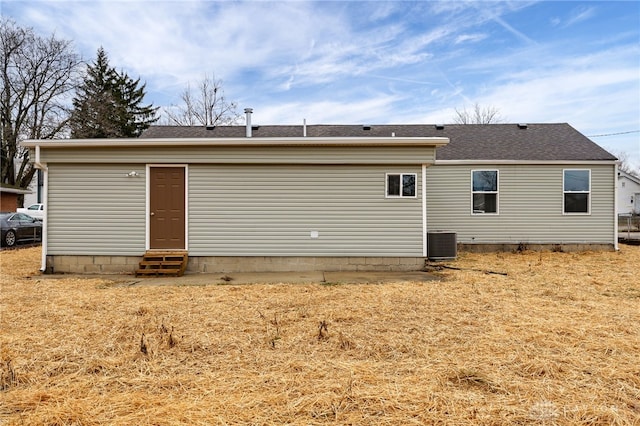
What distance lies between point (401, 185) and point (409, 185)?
17cm

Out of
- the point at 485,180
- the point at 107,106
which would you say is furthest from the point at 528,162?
the point at 107,106

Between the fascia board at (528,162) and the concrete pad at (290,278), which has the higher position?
the fascia board at (528,162)

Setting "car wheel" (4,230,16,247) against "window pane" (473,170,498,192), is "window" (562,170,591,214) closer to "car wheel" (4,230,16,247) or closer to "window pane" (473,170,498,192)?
"window pane" (473,170,498,192)

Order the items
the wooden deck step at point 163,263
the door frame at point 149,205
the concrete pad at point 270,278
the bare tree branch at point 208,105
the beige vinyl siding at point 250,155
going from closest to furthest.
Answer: the concrete pad at point 270,278 < the wooden deck step at point 163,263 < the beige vinyl siding at point 250,155 < the door frame at point 149,205 < the bare tree branch at point 208,105

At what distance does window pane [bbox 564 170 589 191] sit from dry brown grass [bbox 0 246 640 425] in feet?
20.3

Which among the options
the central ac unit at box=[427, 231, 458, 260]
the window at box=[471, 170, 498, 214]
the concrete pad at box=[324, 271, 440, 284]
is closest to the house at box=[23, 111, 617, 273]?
the concrete pad at box=[324, 271, 440, 284]

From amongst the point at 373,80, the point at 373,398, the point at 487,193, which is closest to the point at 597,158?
the point at 487,193

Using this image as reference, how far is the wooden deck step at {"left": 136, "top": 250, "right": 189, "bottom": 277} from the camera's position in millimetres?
7410

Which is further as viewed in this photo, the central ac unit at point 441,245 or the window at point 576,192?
the window at point 576,192

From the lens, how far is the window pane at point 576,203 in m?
10.9

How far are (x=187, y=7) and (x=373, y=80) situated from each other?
9.55m

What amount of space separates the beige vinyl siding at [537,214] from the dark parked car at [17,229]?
15374 mm

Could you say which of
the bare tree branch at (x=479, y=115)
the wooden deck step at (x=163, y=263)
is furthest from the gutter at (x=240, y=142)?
the bare tree branch at (x=479, y=115)

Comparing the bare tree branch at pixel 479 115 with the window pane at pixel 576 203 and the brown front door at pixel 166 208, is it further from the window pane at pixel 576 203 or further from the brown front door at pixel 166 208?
the brown front door at pixel 166 208
